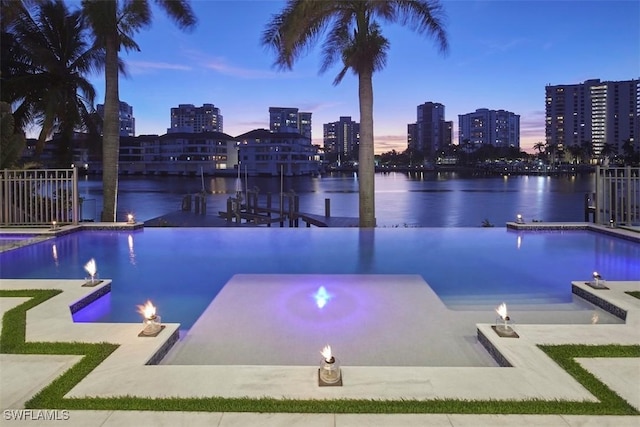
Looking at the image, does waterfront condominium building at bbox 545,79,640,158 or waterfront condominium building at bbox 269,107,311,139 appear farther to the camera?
waterfront condominium building at bbox 269,107,311,139

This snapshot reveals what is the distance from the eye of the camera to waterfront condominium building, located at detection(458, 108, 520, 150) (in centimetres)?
16975

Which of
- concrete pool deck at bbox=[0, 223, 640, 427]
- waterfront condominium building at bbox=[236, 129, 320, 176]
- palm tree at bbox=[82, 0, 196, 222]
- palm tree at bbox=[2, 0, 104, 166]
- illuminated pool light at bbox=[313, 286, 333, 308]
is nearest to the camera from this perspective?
concrete pool deck at bbox=[0, 223, 640, 427]

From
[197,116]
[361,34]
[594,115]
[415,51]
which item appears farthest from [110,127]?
[594,115]

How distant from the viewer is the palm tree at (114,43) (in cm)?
1319

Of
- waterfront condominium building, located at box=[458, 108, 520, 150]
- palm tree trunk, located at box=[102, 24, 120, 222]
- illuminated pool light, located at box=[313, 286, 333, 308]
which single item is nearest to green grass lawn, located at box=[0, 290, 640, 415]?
illuminated pool light, located at box=[313, 286, 333, 308]

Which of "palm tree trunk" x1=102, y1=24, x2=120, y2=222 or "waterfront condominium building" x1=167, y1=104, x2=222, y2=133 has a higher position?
"waterfront condominium building" x1=167, y1=104, x2=222, y2=133

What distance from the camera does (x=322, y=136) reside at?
187000mm

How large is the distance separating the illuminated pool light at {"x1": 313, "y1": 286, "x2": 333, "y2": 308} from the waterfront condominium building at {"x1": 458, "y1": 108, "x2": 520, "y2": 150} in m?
167

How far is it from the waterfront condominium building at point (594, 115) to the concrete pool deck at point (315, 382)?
448 ft

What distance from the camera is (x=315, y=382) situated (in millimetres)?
3197

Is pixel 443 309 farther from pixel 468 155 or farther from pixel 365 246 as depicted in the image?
pixel 468 155

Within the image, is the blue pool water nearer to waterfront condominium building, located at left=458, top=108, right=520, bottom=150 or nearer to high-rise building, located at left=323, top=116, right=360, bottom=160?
high-rise building, located at left=323, top=116, right=360, bottom=160

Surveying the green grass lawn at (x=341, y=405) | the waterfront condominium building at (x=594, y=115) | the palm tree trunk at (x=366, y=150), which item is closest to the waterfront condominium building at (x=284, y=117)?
the waterfront condominium building at (x=594, y=115)

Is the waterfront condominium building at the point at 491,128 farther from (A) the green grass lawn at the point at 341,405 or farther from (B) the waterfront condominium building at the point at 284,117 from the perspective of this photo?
(A) the green grass lawn at the point at 341,405
